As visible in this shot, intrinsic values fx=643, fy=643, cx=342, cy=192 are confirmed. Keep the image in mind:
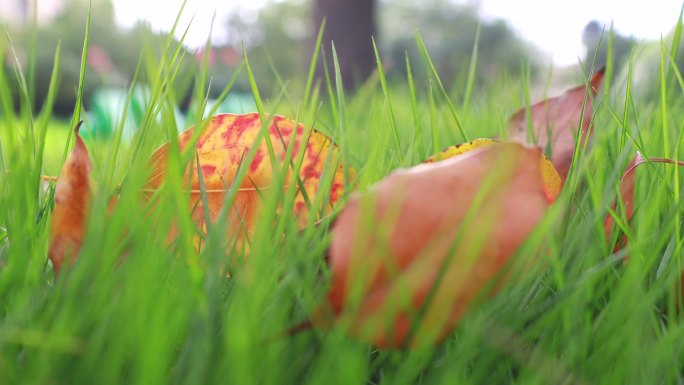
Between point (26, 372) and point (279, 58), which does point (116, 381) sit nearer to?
point (26, 372)

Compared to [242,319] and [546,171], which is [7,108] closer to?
[242,319]

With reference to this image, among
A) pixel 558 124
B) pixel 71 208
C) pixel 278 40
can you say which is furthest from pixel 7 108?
pixel 278 40

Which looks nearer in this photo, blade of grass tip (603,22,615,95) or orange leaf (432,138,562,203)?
orange leaf (432,138,562,203)

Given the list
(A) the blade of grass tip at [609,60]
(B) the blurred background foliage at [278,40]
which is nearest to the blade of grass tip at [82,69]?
(A) the blade of grass tip at [609,60]

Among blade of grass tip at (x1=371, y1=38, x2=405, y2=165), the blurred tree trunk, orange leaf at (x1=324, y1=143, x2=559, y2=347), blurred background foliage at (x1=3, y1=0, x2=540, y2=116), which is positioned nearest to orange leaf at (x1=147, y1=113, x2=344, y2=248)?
blade of grass tip at (x1=371, y1=38, x2=405, y2=165)

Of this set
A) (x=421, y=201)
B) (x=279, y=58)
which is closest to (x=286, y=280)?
(x=421, y=201)

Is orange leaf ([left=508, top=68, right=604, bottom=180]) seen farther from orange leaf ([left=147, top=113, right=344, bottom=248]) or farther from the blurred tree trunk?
the blurred tree trunk

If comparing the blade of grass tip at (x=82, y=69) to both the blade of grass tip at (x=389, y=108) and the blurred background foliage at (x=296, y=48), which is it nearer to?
the blurred background foliage at (x=296, y=48)
